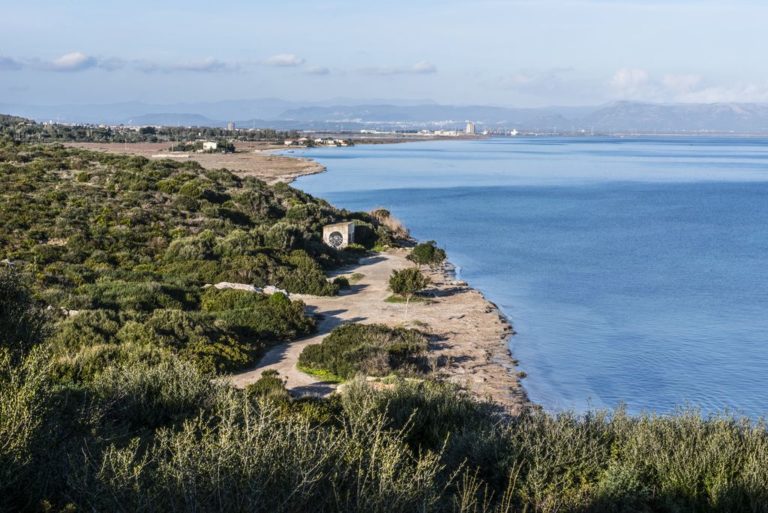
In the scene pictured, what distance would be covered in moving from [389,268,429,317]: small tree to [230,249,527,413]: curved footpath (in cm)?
52

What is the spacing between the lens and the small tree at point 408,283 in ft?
A: 80.2

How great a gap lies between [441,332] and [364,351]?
4368 mm

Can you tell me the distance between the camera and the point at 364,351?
1756 cm

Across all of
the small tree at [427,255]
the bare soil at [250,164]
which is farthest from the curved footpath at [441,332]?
the bare soil at [250,164]

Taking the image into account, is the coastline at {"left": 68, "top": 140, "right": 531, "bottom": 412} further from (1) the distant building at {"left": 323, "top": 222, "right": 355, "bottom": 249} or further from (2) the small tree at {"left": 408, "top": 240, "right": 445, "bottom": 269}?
(1) the distant building at {"left": 323, "top": 222, "right": 355, "bottom": 249}

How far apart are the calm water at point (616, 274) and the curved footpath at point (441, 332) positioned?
29.7 inches

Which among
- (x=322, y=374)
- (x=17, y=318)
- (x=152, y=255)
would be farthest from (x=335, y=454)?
(x=152, y=255)

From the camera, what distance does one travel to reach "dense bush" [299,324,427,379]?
16.8 meters

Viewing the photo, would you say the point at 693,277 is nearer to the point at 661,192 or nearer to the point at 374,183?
the point at 661,192

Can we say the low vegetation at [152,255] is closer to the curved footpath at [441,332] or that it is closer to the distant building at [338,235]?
the curved footpath at [441,332]

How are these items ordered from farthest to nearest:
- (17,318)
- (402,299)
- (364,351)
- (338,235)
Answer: (338,235), (402,299), (364,351), (17,318)

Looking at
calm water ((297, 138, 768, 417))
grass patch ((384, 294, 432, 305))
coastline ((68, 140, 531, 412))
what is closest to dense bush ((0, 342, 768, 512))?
coastline ((68, 140, 531, 412))

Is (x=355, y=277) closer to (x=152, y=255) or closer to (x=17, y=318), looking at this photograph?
(x=152, y=255)

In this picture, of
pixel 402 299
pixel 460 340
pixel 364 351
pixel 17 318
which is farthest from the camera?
pixel 402 299
